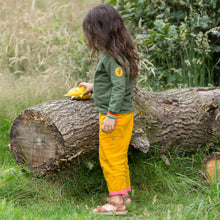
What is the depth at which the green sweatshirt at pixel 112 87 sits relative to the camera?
9.30ft

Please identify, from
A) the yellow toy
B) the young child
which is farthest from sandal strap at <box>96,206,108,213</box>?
the yellow toy

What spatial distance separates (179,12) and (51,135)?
361cm

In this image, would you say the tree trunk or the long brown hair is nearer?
the long brown hair

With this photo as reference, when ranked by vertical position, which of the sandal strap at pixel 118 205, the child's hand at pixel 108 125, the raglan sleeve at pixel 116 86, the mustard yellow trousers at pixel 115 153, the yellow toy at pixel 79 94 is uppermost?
the raglan sleeve at pixel 116 86

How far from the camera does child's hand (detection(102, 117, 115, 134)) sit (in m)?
2.87

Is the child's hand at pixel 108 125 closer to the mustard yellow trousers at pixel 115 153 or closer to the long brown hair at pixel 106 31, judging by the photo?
the mustard yellow trousers at pixel 115 153

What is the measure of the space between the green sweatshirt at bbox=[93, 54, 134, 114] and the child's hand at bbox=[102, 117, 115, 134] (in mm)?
84

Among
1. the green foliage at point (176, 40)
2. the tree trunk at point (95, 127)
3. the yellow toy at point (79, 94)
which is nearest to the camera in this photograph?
the tree trunk at point (95, 127)

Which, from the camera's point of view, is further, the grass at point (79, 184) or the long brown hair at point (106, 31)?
the long brown hair at point (106, 31)

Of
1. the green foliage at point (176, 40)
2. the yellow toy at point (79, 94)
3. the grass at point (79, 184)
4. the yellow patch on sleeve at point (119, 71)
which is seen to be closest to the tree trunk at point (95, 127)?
the yellow toy at point (79, 94)

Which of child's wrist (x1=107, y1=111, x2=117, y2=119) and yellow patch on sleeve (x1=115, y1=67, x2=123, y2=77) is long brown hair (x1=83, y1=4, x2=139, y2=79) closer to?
yellow patch on sleeve (x1=115, y1=67, x2=123, y2=77)

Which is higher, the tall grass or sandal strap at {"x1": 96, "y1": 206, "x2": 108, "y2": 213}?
the tall grass

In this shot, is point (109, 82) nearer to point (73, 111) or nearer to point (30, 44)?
point (73, 111)

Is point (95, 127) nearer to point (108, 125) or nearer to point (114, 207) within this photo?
point (108, 125)
